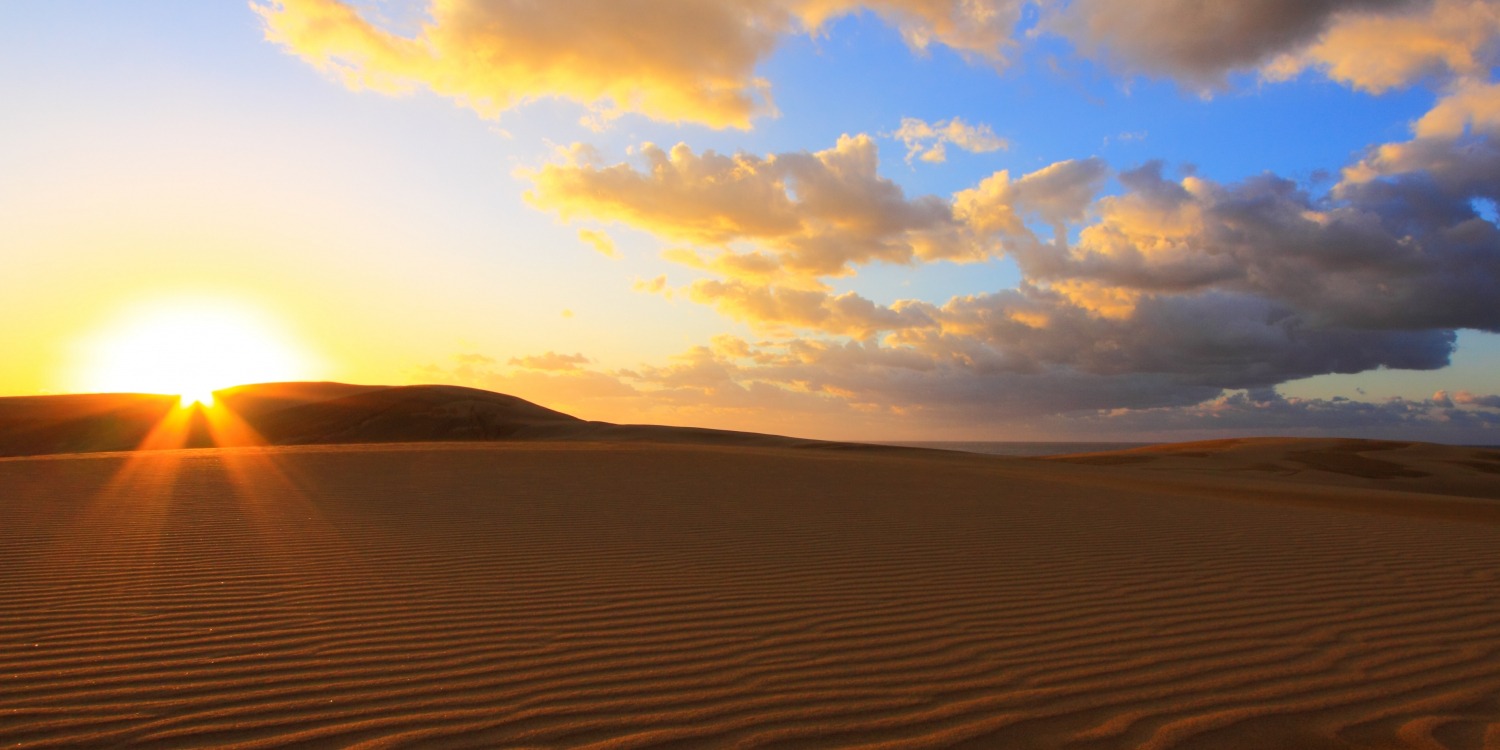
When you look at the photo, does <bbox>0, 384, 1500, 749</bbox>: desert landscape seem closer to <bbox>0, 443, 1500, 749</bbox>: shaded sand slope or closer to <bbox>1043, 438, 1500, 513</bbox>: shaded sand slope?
<bbox>0, 443, 1500, 749</bbox>: shaded sand slope

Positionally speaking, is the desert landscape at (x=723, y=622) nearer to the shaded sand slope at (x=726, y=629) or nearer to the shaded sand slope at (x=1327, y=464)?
the shaded sand slope at (x=726, y=629)

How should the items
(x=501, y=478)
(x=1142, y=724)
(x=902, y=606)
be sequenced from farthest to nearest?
(x=501, y=478) → (x=902, y=606) → (x=1142, y=724)

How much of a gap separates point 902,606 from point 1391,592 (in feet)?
12.2

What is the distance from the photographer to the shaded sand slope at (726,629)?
11.7ft

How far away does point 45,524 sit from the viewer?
8953 millimetres

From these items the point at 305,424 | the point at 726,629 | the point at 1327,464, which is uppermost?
the point at 305,424

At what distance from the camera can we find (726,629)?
16.4 ft

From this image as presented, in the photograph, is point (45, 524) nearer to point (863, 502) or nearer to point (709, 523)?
point (709, 523)

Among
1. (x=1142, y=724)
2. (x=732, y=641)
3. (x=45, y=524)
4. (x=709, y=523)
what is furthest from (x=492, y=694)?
(x=45, y=524)

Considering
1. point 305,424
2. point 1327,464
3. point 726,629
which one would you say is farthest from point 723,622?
point 305,424

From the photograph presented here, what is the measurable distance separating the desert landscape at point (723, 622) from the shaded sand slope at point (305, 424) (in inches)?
1028

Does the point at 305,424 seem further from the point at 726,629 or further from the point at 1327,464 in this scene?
the point at 1327,464

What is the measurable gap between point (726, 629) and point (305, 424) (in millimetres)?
42083

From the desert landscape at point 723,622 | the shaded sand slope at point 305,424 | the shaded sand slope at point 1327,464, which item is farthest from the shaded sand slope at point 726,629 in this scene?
the shaded sand slope at point 305,424
